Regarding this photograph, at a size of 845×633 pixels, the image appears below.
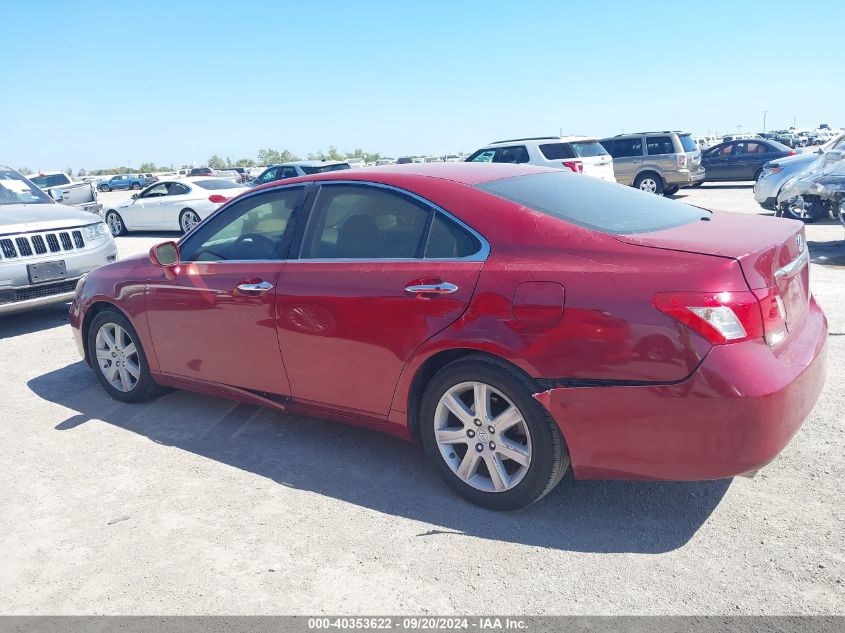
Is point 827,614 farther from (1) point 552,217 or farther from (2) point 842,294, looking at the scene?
(2) point 842,294

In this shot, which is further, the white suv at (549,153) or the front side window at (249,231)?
the white suv at (549,153)

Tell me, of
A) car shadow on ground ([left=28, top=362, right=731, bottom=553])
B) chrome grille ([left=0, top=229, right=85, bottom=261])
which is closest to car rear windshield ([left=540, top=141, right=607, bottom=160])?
chrome grille ([left=0, top=229, right=85, bottom=261])

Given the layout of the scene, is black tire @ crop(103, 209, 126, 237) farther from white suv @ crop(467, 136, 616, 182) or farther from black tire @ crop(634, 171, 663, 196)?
black tire @ crop(634, 171, 663, 196)

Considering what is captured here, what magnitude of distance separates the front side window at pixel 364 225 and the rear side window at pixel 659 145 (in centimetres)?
1704

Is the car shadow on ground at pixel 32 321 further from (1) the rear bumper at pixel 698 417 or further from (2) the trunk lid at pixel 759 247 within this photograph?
(2) the trunk lid at pixel 759 247

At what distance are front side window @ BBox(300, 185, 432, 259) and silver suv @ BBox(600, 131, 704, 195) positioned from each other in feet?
54.9

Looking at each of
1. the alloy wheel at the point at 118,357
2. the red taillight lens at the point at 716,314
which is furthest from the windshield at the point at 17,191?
the red taillight lens at the point at 716,314

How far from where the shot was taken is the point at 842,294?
6941 millimetres

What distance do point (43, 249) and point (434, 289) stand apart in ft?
18.9

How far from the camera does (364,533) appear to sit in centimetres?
327

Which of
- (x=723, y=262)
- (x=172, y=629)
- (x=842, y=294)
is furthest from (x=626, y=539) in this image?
(x=842, y=294)

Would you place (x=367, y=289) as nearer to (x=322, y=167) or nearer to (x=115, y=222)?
(x=322, y=167)

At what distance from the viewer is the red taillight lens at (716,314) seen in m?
2.75

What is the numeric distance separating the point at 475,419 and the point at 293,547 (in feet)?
3.29
